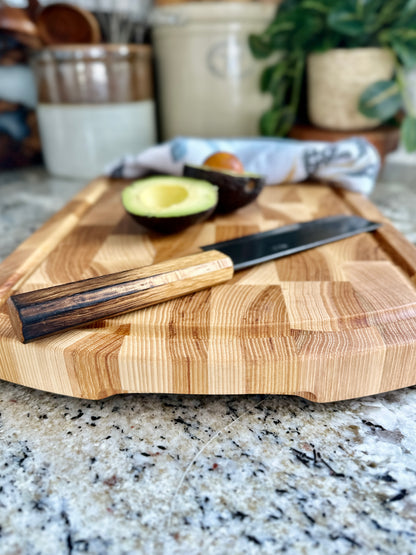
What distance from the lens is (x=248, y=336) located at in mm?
535

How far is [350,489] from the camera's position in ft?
1.40

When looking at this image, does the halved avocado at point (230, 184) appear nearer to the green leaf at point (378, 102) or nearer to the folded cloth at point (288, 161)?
the folded cloth at point (288, 161)

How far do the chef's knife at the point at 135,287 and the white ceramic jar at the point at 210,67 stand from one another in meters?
0.91

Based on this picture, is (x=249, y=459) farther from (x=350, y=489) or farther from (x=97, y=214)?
(x=97, y=214)

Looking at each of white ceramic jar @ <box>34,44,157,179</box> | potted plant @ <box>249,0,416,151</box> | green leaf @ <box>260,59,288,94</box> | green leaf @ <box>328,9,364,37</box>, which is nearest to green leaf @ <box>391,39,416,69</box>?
potted plant @ <box>249,0,416,151</box>

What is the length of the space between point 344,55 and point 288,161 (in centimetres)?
46

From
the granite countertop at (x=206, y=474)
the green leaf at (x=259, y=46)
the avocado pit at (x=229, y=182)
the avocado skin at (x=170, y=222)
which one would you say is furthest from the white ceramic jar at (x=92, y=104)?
the granite countertop at (x=206, y=474)

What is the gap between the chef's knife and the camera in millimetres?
494

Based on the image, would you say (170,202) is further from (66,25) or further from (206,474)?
(66,25)

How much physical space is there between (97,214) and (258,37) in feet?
2.82

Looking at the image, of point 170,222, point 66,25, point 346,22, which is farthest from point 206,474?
point 66,25

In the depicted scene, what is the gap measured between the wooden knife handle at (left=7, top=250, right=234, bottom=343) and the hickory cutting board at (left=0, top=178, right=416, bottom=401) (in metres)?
0.02

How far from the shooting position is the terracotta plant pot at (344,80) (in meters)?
1.39

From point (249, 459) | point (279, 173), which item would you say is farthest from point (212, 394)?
point (279, 173)
